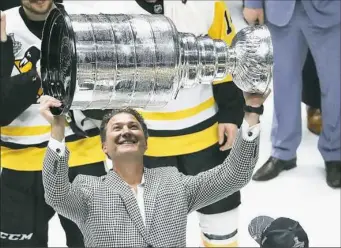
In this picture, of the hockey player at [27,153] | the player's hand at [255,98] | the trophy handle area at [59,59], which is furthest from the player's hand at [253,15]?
the trophy handle area at [59,59]

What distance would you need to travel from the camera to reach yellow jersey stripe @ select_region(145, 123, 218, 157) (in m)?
1.89

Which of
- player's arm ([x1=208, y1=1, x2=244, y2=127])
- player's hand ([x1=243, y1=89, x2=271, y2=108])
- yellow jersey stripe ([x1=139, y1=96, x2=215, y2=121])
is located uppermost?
player's hand ([x1=243, y1=89, x2=271, y2=108])

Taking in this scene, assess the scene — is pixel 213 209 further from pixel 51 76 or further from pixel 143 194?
pixel 51 76

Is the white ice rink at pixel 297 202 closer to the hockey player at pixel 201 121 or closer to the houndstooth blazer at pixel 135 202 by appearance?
the hockey player at pixel 201 121

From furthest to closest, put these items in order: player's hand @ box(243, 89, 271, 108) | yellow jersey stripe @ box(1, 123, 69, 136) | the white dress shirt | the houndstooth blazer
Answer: yellow jersey stripe @ box(1, 123, 69, 136) → the houndstooth blazer → the white dress shirt → player's hand @ box(243, 89, 271, 108)

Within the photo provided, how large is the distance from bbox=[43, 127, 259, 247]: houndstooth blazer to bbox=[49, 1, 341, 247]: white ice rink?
515 mm

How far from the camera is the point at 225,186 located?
1594 mm

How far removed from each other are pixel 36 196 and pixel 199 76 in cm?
96

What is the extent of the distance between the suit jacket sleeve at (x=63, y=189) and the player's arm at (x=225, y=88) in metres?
0.40

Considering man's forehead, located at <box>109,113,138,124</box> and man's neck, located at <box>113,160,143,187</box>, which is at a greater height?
man's forehead, located at <box>109,113,138,124</box>

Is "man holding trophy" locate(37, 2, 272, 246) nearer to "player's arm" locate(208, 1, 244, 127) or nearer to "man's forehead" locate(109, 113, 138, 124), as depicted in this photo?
"man's forehead" locate(109, 113, 138, 124)

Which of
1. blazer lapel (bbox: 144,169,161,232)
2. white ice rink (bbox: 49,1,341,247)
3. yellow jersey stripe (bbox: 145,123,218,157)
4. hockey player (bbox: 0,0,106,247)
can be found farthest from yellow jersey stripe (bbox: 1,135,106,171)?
white ice rink (bbox: 49,1,341,247)

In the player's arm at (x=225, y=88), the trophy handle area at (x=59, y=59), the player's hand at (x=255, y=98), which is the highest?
the trophy handle area at (x=59, y=59)

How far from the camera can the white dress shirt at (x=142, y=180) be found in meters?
1.33
